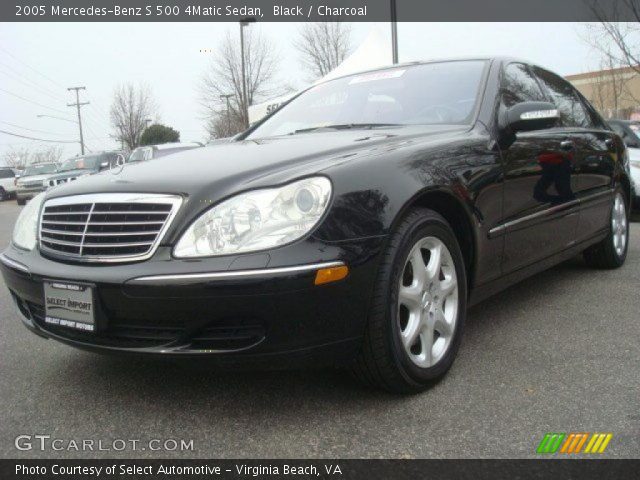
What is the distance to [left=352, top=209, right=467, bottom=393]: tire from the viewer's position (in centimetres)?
215

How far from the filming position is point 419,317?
2359 mm

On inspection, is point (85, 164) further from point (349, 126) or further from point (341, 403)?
point (341, 403)

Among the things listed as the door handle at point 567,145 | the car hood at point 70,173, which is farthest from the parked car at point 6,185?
the door handle at point 567,145

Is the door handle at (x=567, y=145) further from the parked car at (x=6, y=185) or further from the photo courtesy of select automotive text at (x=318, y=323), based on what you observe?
the parked car at (x=6, y=185)

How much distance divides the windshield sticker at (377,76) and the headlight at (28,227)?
1936mm

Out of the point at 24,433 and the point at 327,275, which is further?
the point at 24,433

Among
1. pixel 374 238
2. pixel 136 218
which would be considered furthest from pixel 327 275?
pixel 136 218

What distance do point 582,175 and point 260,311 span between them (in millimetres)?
2644

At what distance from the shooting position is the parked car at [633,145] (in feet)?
24.7

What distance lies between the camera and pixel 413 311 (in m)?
2.36

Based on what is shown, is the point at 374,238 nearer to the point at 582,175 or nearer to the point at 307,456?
the point at 307,456

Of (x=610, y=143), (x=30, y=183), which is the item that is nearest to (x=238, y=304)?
(x=610, y=143)

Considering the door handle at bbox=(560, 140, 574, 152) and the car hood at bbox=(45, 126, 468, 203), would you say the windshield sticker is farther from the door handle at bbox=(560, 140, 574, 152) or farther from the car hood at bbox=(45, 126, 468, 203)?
the door handle at bbox=(560, 140, 574, 152)

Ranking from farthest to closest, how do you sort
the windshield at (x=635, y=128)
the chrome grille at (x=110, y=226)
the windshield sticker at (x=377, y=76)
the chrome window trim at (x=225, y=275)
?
the windshield at (x=635, y=128) < the windshield sticker at (x=377, y=76) < the chrome grille at (x=110, y=226) < the chrome window trim at (x=225, y=275)
